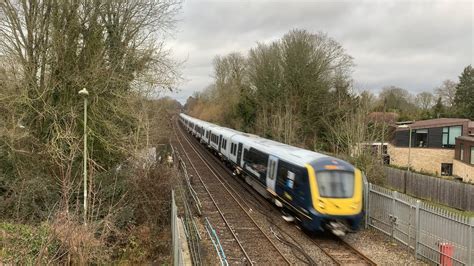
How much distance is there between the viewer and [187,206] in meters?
16.7

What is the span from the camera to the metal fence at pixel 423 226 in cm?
980

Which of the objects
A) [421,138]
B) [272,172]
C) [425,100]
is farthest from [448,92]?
[272,172]

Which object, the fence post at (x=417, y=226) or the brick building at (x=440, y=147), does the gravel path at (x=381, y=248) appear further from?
the brick building at (x=440, y=147)

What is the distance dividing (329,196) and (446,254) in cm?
341

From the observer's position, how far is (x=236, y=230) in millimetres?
13828

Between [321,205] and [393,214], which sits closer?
[321,205]

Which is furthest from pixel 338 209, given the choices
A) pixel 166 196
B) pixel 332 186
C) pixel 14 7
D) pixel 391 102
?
pixel 391 102

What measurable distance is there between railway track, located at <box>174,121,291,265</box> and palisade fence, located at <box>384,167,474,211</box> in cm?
1244

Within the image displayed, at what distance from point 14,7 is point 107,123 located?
19.4 ft

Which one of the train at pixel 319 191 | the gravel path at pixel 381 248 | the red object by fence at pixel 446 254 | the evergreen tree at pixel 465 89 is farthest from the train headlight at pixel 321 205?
the evergreen tree at pixel 465 89

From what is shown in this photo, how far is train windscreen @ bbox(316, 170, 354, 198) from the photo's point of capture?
12328mm

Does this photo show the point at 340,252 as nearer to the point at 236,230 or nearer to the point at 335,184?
the point at 335,184

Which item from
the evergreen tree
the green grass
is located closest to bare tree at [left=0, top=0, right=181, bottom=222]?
the green grass

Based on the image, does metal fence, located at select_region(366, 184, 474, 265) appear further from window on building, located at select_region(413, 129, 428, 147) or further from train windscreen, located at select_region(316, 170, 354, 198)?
window on building, located at select_region(413, 129, 428, 147)
